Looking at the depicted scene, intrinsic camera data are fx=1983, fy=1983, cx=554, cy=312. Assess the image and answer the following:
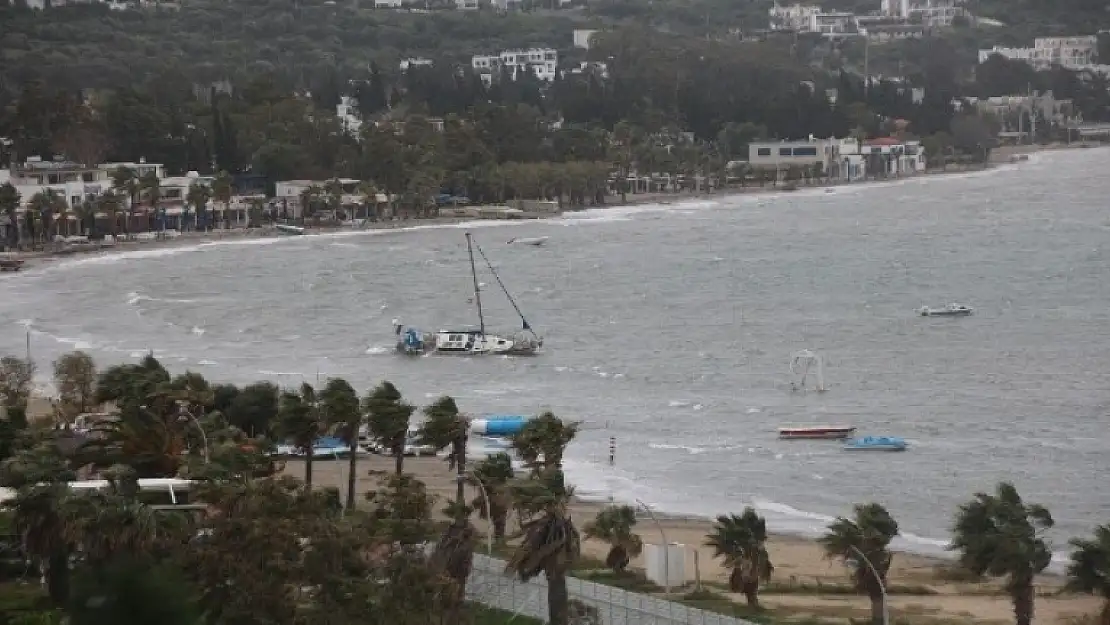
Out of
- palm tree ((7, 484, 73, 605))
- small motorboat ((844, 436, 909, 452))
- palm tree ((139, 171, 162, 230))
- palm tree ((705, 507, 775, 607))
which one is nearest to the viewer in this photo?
palm tree ((7, 484, 73, 605))

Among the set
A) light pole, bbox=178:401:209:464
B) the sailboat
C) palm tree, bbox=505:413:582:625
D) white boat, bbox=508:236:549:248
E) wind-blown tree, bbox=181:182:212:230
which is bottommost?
the sailboat

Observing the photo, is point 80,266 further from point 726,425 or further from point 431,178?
point 726,425

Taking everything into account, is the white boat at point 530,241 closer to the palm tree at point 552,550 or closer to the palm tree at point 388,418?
the palm tree at point 388,418

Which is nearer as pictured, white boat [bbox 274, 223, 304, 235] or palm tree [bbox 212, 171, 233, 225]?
palm tree [bbox 212, 171, 233, 225]

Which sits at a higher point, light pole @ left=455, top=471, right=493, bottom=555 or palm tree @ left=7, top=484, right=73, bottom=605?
palm tree @ left=7, top=484, right=73, bottom=605

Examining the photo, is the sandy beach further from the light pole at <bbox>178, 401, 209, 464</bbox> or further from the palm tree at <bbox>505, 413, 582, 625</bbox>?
the palm tree at <bbox>505, 413, 582, 625</bbox>

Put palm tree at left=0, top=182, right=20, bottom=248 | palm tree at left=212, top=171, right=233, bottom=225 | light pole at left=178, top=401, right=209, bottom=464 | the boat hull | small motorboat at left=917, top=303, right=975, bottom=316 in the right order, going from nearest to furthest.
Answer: light pole at left=178, top=401, right=209, bottom=464 < the boat hull < small motorboat at left=917, top=303, right=975, bottom=316 < palm tree at left=0, top=182, right=20, bottom=248 < palm tree at left=212, top=171, right=233, bottom=225

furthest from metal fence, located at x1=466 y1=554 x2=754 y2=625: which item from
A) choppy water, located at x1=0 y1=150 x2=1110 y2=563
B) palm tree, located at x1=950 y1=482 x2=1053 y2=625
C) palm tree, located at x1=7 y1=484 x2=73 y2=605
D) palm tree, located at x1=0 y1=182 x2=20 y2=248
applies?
palm tree, located at x1=0 y1=182 x2=20 y2=248

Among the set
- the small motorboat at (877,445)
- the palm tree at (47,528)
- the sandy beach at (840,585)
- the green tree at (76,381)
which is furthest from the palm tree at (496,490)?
the green tree at (76,381)

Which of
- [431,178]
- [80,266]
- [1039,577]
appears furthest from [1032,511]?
[431,178]
